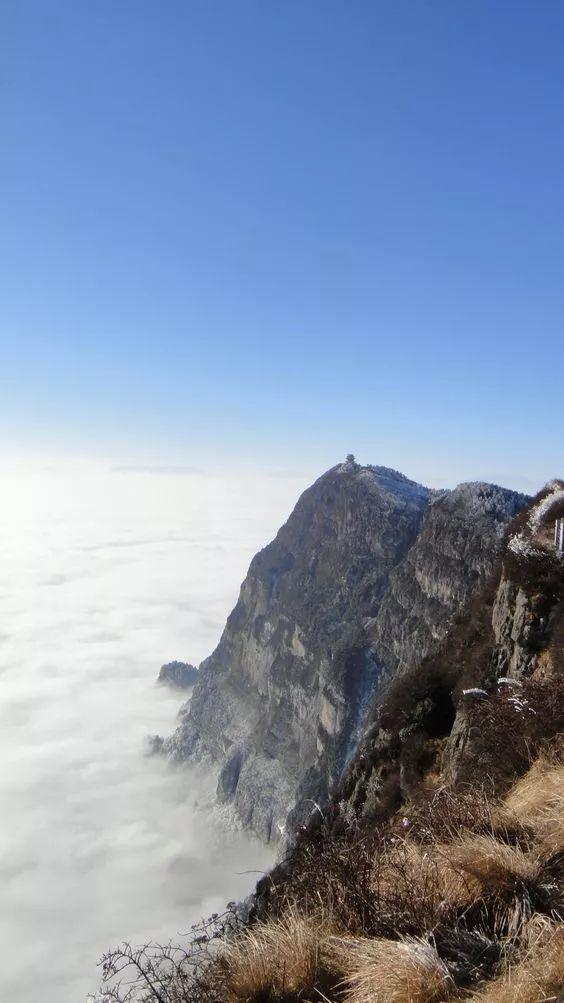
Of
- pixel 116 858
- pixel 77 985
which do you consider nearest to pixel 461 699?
pixel 77 985

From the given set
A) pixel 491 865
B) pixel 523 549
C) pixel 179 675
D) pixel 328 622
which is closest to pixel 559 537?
pixel 523 549

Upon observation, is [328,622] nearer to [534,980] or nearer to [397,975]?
[397,975]

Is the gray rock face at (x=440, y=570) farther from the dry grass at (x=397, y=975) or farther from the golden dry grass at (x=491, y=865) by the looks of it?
the dry grass at (x=397, y=975)

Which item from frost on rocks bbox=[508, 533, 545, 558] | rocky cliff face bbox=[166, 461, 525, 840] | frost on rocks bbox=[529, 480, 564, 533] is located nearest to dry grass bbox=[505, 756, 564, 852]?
frost on rocks bbox=[508, 533, 545, 558]

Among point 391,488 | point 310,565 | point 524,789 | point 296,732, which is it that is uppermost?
point 391,488

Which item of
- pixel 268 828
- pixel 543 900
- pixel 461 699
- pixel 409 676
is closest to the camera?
pixel 543 900

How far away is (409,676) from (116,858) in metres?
95.6

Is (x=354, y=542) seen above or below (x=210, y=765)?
above

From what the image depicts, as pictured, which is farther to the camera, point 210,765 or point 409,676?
point 210,765

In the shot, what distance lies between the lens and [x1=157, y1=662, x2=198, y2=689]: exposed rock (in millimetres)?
163000

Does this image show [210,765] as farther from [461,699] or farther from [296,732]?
[461,699]

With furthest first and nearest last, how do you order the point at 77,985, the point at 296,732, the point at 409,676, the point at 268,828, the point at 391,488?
the point at 391,488 < the point at 296,732 < the point at 268,828 < the point at 77,985 < the point at 409,676

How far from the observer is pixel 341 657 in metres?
72.2

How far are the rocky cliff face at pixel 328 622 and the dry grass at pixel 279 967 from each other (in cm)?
5272
